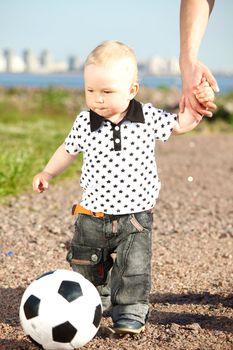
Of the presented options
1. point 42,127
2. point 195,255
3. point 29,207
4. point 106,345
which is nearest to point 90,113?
point 106,345

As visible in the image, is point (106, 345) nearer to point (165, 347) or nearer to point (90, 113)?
point (165, 347)

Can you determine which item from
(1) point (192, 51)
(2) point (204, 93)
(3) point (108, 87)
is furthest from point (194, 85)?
(3) point (108, 87)

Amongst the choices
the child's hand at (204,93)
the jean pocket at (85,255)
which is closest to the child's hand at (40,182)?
the jean pocket at (85,255)

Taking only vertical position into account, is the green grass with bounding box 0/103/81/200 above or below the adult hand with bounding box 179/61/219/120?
below

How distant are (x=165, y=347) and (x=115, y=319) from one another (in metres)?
0.38

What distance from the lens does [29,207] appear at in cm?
809

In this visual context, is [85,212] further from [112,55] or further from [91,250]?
[112,55]

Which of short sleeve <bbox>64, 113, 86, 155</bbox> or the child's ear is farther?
short sleeve <bbox>64, 113, 86, 155</bbox>

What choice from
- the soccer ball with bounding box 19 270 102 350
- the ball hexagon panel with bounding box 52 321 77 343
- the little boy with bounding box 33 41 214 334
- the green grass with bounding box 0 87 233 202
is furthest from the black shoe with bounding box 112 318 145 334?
the green grass with bounding box 0 87 233 202

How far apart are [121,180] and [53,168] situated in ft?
1.60

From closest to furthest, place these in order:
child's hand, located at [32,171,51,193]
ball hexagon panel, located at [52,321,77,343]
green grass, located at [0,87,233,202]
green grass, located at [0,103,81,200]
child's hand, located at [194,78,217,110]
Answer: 1. ball hexagon panel, located at [52,321,77,343]
2. child's hand, located at [194,78,217,110]
3. child's hand, located at [32,171,51,193]
4. green grass, located at [0,103,81,200]
5. green grass, located at [0,87,233,202]

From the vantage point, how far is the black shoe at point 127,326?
400 centimetres

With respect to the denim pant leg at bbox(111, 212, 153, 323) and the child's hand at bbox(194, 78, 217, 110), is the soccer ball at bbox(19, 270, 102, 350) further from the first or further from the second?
the child's hand at bbox(194, 78, 217, 110)

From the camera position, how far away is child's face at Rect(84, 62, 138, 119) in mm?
3801
